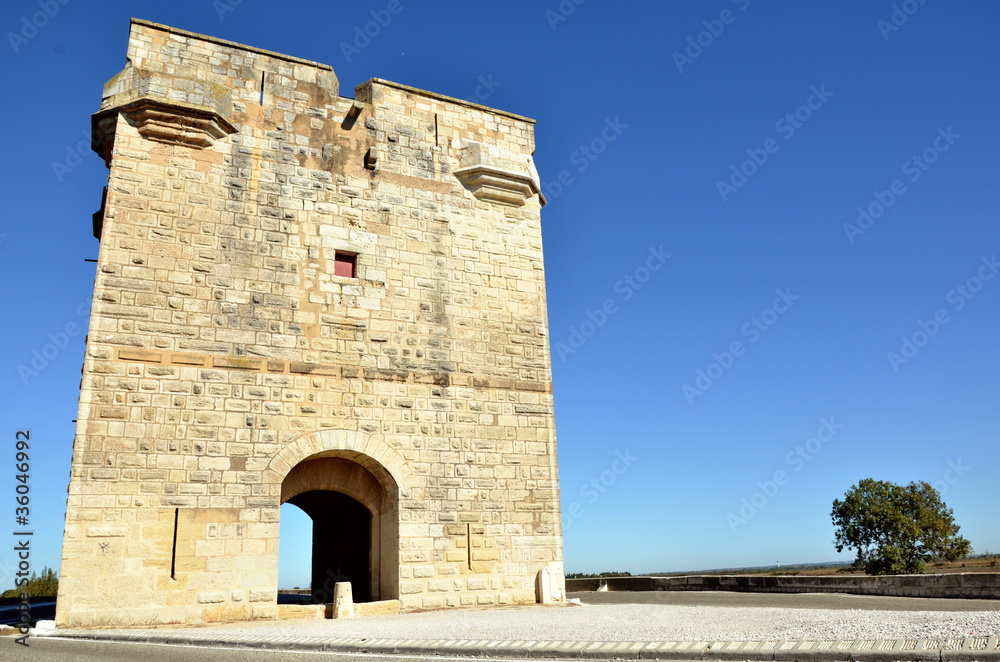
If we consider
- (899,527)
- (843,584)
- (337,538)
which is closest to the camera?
(843,584)

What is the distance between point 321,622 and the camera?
8.48 m

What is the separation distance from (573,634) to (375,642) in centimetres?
170

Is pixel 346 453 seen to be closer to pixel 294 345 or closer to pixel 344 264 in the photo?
pixel 294 345

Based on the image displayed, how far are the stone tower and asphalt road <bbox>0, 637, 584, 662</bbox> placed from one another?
1687 mm

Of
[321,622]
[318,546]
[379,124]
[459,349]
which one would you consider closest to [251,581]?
[321,622]

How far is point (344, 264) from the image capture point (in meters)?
10.7

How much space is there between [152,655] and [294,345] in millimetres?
4739

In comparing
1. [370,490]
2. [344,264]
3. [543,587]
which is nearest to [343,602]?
[370,490]

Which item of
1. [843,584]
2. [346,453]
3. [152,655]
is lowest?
[843,584]

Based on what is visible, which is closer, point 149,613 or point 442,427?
point 149,613

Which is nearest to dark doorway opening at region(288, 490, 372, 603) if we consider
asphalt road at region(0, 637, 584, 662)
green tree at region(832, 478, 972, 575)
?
asphalt road at region(0, 637, 584, 662)

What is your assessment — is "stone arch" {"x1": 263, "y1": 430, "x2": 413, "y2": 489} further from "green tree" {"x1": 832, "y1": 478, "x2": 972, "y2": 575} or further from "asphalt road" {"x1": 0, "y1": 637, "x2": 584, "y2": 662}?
"green tree" {"x1": 832, "y1": 478, "x2": 972, "y2": 575}

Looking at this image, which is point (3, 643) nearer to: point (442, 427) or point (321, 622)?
point (321, 622)

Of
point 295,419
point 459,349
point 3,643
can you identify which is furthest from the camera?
point 459,349
